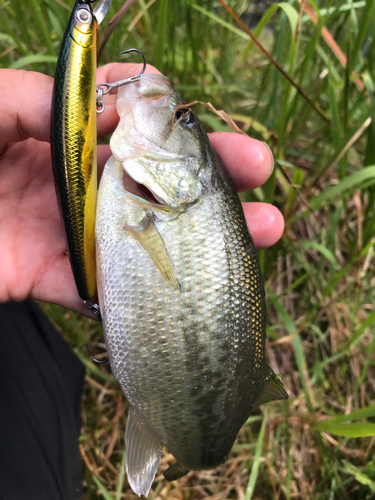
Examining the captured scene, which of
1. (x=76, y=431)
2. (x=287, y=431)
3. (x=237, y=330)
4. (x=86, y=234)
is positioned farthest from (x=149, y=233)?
(x=287, y=431)

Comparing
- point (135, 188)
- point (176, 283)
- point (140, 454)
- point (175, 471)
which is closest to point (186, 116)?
point (135, 188)

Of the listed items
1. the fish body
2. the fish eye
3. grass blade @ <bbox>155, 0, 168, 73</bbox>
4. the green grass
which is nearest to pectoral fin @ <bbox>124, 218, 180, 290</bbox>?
the fish body

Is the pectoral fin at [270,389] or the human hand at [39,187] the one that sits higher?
the human hand at [39,187]

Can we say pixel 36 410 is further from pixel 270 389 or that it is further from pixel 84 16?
pixel 84 16

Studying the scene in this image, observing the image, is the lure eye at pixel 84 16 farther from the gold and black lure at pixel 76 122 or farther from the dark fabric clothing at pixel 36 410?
the dark fabric clothing at pixel 36 410

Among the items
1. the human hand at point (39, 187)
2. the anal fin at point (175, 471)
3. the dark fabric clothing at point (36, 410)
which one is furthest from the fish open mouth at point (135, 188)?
the anal fin at point (175, 471)

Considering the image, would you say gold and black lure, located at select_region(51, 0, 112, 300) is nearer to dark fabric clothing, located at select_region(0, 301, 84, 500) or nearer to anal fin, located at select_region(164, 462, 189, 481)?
dark fabric clothing, located at select_region(0, 301, 84, 500)
